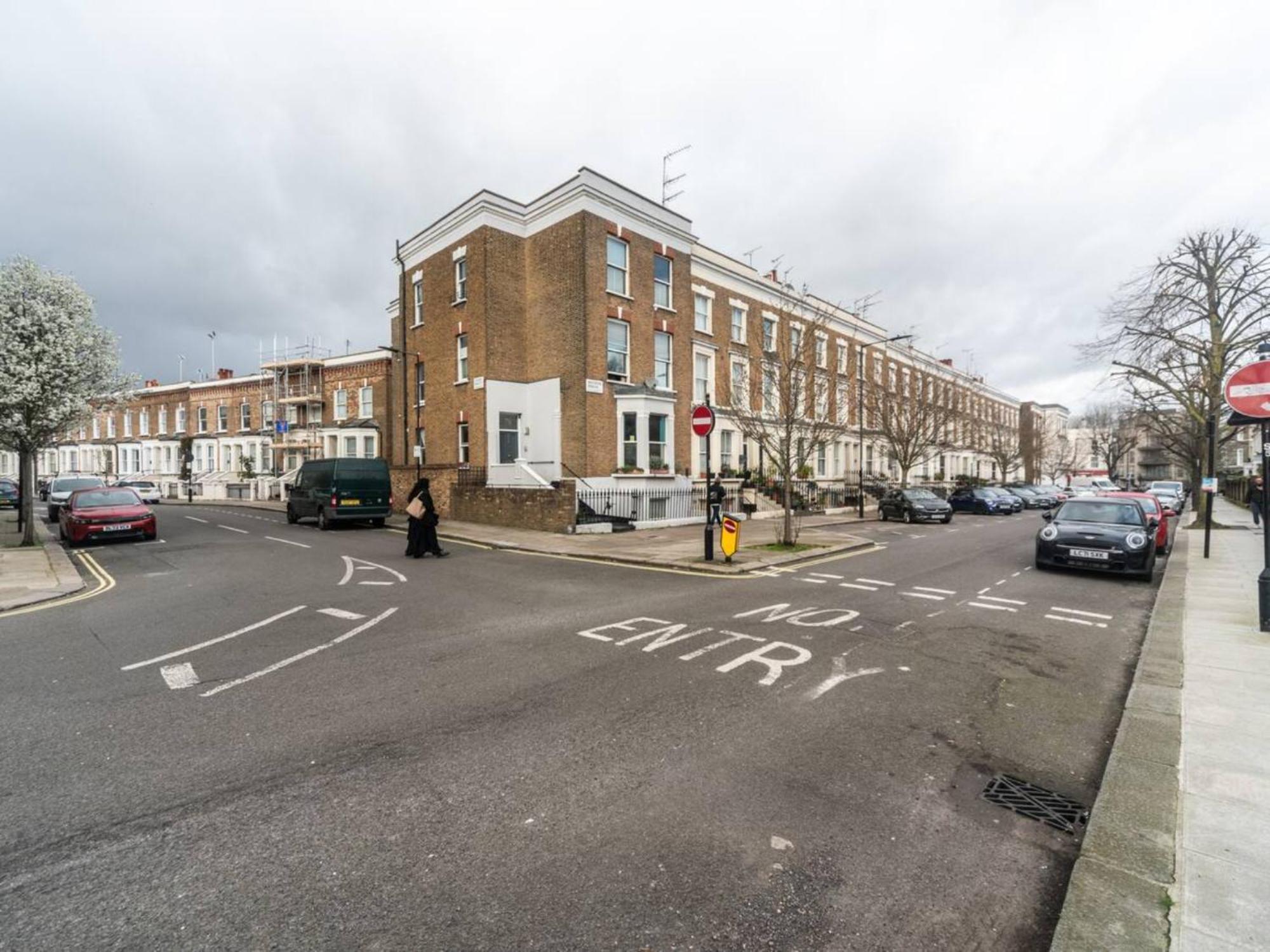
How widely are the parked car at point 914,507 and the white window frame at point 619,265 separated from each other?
49.2 ft

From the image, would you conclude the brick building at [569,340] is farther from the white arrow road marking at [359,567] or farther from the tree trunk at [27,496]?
the tree trunk at [27,496]

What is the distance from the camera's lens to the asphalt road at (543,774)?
2.43 meters

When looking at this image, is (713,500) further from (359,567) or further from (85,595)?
(85,595)

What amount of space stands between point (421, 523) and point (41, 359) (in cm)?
1111

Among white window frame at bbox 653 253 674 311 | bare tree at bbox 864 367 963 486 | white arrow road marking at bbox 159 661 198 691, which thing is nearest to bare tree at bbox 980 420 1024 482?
bare tree at bbox 864 367 963 486

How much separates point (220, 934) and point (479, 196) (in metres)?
24.5

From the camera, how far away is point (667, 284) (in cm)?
2500

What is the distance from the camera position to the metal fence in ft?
63.2

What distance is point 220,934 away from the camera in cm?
229

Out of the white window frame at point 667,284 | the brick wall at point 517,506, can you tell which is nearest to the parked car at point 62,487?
the brick wall at point 517,506

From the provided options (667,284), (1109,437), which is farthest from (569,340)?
(1109,437)

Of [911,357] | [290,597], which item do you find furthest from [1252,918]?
[911,357]

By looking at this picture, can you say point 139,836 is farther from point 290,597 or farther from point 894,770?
point 290,597

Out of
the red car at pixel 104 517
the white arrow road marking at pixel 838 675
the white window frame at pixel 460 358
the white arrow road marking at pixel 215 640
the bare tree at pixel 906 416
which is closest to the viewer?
the white arrow road marking at pixel 838 675
